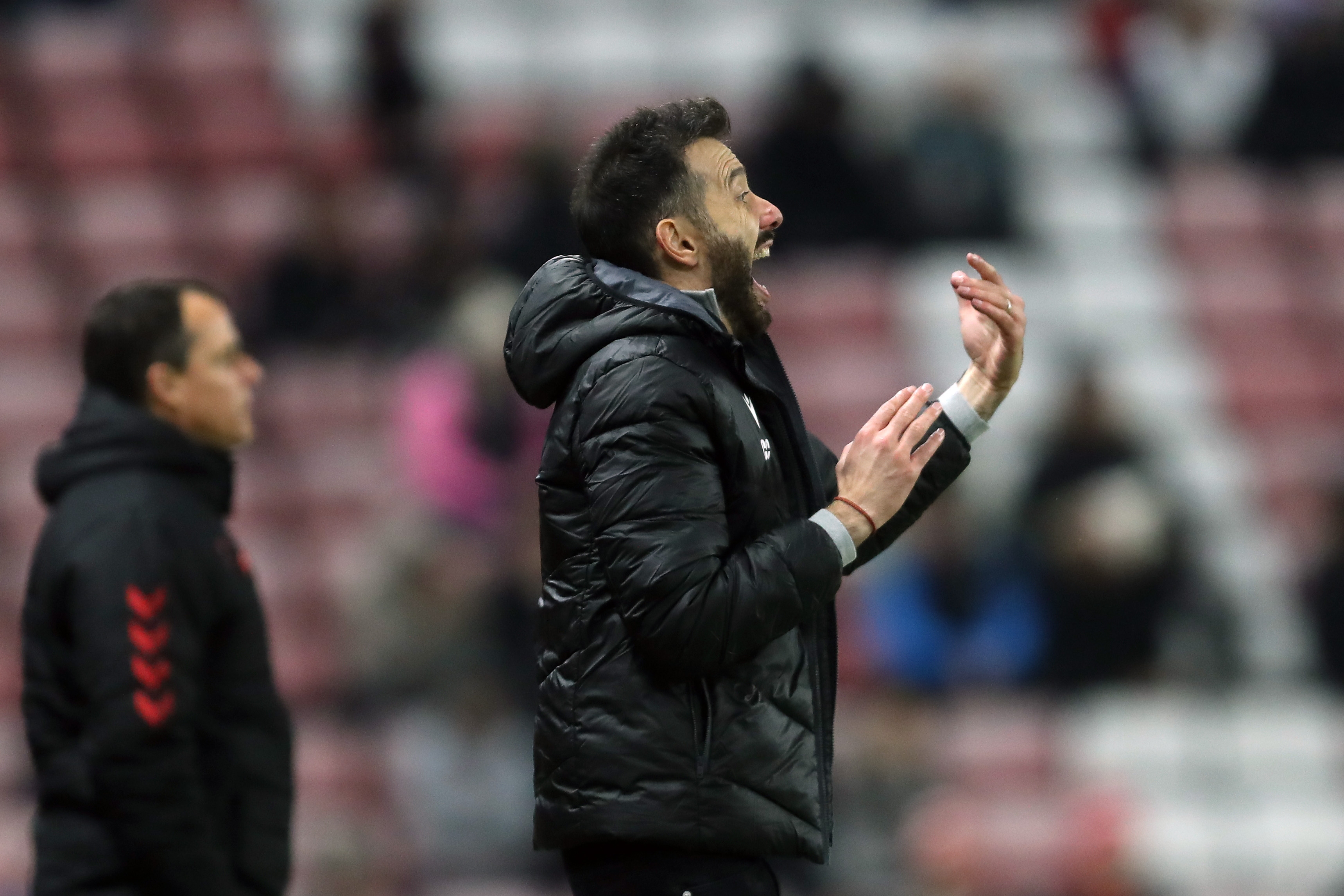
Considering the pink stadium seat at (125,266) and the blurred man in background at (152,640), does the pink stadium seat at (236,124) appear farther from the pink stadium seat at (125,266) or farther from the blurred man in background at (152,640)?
the blurred man in background at (152,640)

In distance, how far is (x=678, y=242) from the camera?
279 centimetres

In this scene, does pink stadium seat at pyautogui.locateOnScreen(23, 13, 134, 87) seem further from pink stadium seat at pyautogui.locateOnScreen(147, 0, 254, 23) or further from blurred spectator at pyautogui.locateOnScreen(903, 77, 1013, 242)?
blurred spectator at pyautogui.locateOnScreen(903, 77, 1013, 242)

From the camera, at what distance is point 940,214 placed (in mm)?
9062

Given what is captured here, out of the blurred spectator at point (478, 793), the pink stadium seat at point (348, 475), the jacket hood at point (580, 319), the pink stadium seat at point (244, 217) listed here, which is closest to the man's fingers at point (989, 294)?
the jacket hood at point (580, 319)

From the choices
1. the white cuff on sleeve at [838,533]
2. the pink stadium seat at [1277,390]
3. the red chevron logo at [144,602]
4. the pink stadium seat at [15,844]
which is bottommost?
the pink stadium seat at [15,844]

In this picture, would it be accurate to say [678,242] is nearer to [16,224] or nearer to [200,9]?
[16,224]

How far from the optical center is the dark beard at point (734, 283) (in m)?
2.80

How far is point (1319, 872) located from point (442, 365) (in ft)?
12.0

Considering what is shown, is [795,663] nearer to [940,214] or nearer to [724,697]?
[724,697]

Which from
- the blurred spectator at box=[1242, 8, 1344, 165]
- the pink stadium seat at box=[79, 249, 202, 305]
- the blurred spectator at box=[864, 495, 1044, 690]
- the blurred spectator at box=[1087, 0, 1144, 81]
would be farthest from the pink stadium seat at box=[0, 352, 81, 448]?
the blurred spectator at box=[1242, 8, 1344, 165]

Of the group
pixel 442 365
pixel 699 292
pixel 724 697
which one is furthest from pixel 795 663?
pixel 442 365

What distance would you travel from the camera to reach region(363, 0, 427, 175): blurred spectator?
29.5ft

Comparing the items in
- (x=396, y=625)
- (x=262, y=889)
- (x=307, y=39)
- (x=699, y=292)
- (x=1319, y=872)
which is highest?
(x=307, y=39)

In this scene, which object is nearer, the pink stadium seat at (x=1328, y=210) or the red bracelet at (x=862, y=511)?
the red bracelet at (x=862, y=511)
